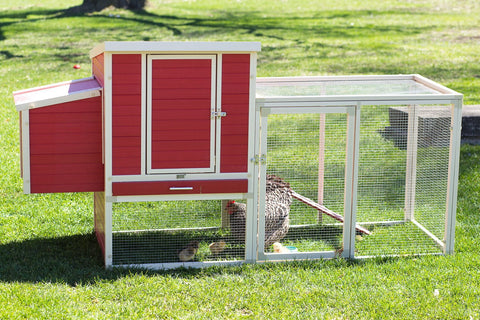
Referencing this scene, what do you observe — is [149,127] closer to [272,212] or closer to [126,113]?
[126,113]

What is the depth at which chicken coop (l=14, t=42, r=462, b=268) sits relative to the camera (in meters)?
6.45

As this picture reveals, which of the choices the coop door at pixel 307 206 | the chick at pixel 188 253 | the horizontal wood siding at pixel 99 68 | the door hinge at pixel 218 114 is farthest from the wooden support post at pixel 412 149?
the horizontal wood siding at pixel 99 68

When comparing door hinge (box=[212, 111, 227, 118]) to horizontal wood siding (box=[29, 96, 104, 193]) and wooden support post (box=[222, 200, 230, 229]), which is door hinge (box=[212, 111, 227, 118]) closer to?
horizontal wood siding (box=[29, 96, 104, 193])

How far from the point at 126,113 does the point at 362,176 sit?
253 centimetres

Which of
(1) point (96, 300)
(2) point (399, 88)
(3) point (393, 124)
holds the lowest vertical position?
(1) point (96, 300)

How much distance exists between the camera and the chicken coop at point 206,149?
6.45 m

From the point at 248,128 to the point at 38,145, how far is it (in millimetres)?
1793

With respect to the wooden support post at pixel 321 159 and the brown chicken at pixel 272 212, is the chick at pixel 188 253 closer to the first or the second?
the brown chicken at pixel 272 212

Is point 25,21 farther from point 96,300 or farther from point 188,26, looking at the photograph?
point 96,300

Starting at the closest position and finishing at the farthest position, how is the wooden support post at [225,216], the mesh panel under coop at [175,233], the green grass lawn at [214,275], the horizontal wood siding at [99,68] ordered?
the green grass lawn at [214,275] → the horizontal wood siding at [99,68] → the mesh panel under coop at [175,233] → the wooden support post at [225,216]

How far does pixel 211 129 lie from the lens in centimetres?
Result: 659

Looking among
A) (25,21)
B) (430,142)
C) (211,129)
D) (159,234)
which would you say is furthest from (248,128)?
(25,21)

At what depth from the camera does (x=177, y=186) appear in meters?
6.65

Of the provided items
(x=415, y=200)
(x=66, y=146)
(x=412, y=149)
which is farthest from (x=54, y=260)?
(x=415, y=200)
